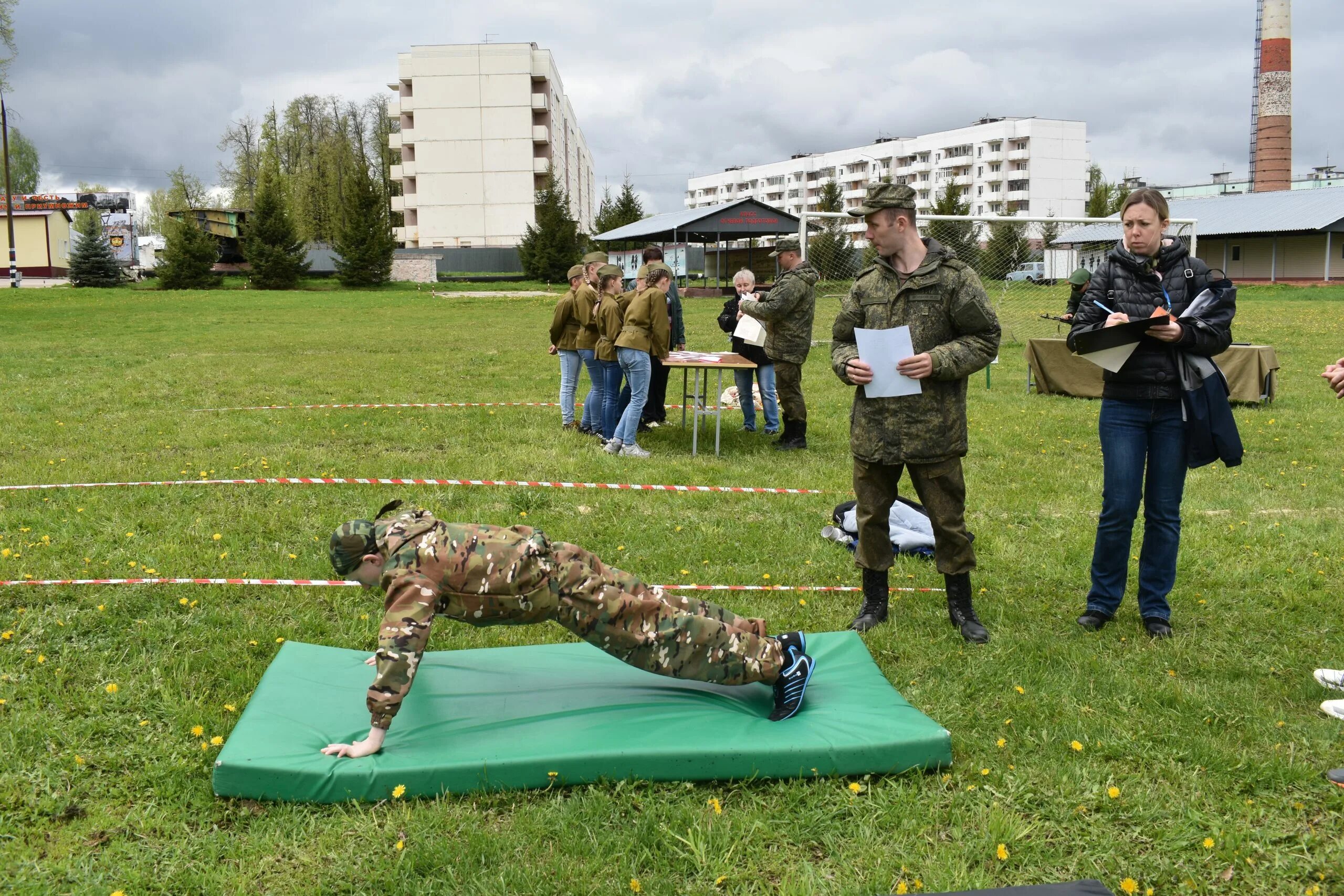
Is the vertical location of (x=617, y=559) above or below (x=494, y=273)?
below

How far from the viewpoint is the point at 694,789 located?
3.84 meters

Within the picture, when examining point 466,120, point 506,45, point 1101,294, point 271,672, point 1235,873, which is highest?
point 506,45

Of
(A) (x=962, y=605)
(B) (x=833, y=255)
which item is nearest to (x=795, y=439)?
(A) (x=962, y=605)

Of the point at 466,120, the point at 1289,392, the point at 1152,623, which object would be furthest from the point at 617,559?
the point at 466,120

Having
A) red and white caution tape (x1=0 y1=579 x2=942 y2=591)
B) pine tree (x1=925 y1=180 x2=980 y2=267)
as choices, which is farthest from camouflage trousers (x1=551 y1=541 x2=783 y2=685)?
pine tree (x1=925 y1=180 x2=980 y2=267)

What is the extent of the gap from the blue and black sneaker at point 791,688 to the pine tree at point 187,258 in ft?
149

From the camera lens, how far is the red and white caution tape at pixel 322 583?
5902 millimetres

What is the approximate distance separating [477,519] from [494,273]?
52.0 m

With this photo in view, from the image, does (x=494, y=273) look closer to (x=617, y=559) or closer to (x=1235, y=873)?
(x=617, y=559)

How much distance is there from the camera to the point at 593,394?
→ 36.7 ft

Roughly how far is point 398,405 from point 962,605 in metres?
9.59

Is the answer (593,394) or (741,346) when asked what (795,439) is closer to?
(741,346)

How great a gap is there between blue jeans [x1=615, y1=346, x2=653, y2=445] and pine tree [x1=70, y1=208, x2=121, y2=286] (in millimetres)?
42951

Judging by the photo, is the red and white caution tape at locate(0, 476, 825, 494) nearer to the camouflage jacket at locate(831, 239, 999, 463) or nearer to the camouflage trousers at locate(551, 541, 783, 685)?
the camouflage jacket at locate(831, 239, 999, 463)
